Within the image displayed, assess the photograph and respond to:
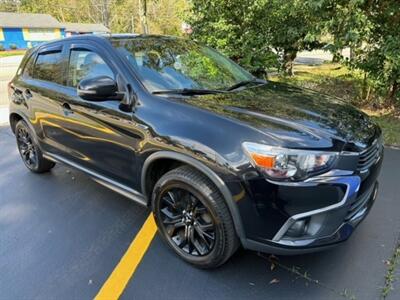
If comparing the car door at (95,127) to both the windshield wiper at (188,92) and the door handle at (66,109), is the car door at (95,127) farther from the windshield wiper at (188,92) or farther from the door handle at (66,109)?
the windshield wiper at (188,92)

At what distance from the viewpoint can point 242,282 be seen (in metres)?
2.64

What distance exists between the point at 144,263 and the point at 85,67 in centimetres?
190

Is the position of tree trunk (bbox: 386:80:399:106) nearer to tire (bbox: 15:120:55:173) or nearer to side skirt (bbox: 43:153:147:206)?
side skirt (bbox: 43:153:147:206)

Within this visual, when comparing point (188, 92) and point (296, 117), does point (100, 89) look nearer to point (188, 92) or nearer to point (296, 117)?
Answer: point (188, 92)

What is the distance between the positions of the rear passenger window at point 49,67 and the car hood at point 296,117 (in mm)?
1816

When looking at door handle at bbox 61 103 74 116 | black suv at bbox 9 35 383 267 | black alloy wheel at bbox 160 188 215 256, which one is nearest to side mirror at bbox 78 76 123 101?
black suv at bbox 9 35 383 267

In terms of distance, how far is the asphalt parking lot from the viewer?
8.44 ft

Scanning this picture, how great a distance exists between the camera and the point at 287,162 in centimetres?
223

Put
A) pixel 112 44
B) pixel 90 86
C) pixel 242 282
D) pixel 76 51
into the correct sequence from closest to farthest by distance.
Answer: pixel 242 282
pixel 90 86
pixel 112 44
pixel 76 51

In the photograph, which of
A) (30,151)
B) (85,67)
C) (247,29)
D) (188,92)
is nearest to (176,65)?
(188,92)

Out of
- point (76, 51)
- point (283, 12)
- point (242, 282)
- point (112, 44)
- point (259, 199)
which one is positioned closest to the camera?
point (259, 199)

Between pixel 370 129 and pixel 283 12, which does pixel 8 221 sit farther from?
pixel 283 12

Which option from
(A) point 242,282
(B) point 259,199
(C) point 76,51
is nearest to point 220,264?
(A) point 242,282

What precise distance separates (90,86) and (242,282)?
6.24 ft
